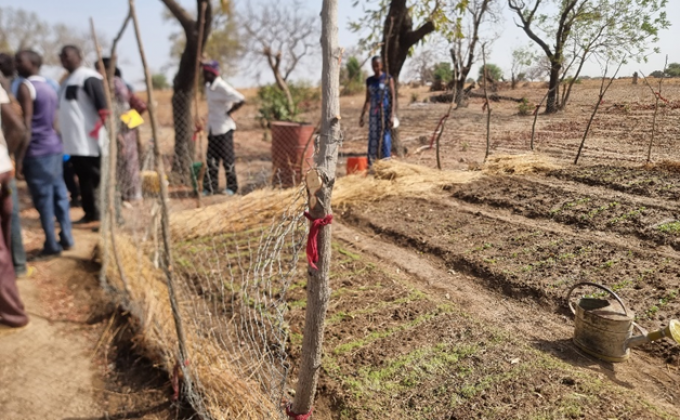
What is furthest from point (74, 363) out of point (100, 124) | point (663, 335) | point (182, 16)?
point (182, 16)

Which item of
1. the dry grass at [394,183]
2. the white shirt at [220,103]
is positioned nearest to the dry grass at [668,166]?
the dry grass at [394,183]

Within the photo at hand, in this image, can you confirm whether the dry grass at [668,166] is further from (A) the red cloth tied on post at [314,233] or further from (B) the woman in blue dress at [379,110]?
(A) the red cloth tied on post at [314,233]

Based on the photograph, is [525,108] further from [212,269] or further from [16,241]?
[16,241]

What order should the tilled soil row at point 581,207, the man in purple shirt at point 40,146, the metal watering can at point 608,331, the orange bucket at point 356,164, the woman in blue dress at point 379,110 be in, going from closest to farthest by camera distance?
the metal watering can at point 608,331, the man in purple shirt at point 40,146, the tilled soil row at point 581,207, the woman in blue dress at point 379,110, the orange bucket at point 356,164

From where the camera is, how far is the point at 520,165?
613 centimetres

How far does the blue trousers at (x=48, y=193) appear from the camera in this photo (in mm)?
3650

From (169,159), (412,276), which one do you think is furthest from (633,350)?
(169,159)

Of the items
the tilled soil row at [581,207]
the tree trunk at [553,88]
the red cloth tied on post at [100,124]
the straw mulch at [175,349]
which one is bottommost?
the straw mulch at [175,349]

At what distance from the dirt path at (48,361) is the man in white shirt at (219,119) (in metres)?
2.31

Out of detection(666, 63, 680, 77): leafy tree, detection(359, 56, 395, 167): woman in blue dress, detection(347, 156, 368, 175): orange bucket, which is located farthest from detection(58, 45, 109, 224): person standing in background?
detection(666, 63, 680, 77): leafy tree

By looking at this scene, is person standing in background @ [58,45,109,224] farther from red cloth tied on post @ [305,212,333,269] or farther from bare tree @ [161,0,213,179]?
red cloth tied on post @ [305,212,333,269]

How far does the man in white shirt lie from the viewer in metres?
5.54

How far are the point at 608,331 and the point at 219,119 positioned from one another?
4.79 m

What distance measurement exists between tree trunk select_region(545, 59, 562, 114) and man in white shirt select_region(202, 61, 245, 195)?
3853 mm
